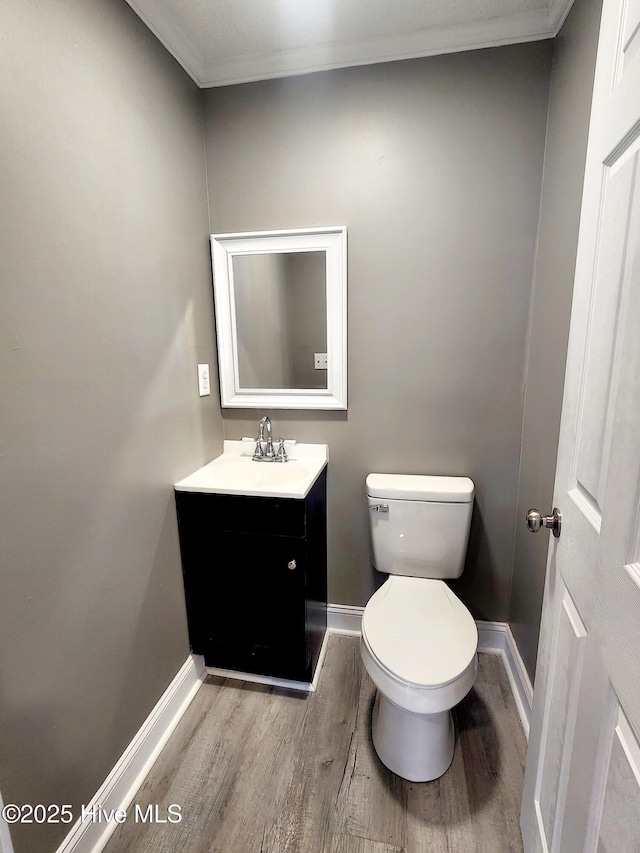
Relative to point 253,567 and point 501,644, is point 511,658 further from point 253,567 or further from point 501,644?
point 253,567

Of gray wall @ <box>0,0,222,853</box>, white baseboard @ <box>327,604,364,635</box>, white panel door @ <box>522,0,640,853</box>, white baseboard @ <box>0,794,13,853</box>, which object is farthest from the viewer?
white baseboard @ <box>327,604,364,635</box>

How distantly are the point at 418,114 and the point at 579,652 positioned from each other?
174 cm

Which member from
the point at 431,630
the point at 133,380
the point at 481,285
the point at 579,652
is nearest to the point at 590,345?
the point at 579,652

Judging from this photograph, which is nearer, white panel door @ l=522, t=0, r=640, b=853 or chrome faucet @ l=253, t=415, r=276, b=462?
white panel door @ l=522, t=0, r=640, b=853

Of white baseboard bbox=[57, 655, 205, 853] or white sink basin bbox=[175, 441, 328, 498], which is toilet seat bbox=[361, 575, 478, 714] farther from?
white baseboard bbox=[57, 655, 205, 853]

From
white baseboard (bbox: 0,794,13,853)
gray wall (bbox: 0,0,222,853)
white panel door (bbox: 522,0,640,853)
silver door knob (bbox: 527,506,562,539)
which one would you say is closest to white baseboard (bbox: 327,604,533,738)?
white panel door (bbox: 522,0,640,853)

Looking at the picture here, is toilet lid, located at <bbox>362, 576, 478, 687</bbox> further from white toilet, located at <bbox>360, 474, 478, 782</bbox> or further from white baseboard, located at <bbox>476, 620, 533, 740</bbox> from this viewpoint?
white baseboard, located at <bbox>476, 620, 533, 740</bbox>

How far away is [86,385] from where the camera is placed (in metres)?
1.01

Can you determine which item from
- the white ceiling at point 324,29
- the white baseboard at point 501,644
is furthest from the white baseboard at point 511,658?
the white ceiling at point 324,29

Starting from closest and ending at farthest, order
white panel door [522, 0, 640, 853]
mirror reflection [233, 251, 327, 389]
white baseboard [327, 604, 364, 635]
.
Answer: white panel door [522, 0, 640, 853]
mirror reflection [233, 251, 327, 389]
white baseboard [327, 604, 364, 635]

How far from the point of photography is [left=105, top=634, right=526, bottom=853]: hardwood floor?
3.52ft

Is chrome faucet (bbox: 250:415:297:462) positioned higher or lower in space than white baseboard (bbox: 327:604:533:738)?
higher

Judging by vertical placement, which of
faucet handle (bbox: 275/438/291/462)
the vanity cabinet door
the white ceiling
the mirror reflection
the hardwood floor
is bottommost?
the hardwood floor

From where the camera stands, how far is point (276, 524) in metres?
1.38
